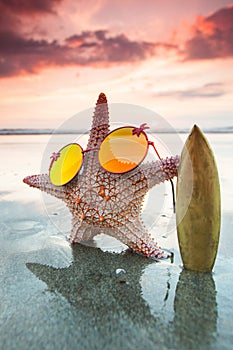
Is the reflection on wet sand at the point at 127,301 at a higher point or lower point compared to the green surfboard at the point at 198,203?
lower

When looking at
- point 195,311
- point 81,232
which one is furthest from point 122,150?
point 195,311

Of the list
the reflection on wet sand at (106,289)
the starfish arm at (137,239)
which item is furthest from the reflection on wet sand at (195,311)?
the starfish arm at (137,239)

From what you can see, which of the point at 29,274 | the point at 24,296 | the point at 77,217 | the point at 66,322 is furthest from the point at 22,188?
the point at 66,322

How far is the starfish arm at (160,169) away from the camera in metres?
2.53

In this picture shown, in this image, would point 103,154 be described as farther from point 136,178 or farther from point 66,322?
point 66,322

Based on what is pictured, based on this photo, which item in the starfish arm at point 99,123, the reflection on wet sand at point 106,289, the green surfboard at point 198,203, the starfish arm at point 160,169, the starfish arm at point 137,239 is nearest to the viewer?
the reflection on wet sand at point 106,289

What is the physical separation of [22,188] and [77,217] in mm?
2625

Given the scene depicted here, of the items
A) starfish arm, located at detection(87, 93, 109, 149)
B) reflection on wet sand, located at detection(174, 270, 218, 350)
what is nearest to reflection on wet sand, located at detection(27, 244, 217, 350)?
reflection on wet sand, located at detection(174, 270, 218, 350)

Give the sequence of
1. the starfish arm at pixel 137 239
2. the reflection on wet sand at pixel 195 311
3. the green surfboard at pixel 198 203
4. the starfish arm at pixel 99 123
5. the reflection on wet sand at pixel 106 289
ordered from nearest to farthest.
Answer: the reflection on wet sand at pixel 195 311
the reflection on wet sand at pixel 106 289
the green surfboard at pixel 198 203
the starfish arm at pixel 137 239
the starfish arm at pixel 99 123

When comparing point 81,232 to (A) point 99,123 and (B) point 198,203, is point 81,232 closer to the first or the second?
(A) point 99,123

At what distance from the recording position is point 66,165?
2781 millimetres

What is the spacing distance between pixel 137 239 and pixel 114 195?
38cm

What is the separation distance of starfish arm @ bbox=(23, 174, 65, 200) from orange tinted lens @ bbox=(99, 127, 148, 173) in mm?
454

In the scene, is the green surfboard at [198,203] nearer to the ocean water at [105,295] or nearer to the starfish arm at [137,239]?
the ocean water at [105,295]
